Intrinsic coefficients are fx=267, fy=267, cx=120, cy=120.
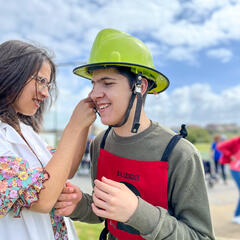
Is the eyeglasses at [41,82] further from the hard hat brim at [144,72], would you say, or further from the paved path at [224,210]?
the paved path at [224,210]

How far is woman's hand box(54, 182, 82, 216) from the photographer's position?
1.58 m

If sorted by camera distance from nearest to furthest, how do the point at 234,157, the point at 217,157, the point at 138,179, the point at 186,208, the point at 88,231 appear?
the point at 186,208
the point at 138,179
the point at 88,231
the point at 234,157
the point at 217,157

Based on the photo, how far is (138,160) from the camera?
63.0 inches

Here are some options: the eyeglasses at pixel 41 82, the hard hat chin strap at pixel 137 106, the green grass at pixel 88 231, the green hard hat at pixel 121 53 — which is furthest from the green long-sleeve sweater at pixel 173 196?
the green grass at pixel 88 231

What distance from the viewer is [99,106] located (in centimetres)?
166

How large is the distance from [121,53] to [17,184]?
93 centimetres

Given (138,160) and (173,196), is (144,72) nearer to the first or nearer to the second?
(138,160)

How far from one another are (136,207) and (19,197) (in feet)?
1.97

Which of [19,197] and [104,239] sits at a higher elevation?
[19,197]

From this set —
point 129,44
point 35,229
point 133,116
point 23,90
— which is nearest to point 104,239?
point 35,229

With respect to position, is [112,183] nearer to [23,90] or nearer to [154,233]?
[154,233]

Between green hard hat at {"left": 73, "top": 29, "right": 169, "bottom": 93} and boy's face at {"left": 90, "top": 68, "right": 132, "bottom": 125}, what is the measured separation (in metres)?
0.07

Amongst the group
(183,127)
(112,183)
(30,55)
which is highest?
(30,55)

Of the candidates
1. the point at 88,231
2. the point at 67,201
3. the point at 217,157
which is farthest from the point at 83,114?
the point at 217,157
